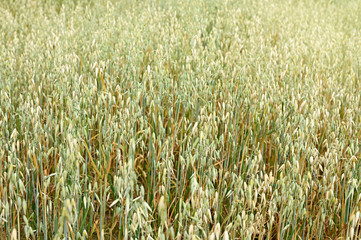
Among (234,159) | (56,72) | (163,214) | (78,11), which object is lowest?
(234,159)

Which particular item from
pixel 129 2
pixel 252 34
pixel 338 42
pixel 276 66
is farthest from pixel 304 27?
pixel 129 2

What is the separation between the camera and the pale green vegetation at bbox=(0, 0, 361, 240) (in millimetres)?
1612

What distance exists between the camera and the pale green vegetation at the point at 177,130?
1612 mm

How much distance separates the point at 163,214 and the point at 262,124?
62.3 inches

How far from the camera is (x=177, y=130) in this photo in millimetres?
2146

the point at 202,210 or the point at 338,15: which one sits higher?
the point at 338,15

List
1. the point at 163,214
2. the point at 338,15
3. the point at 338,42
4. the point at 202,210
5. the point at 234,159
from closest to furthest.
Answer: the point at 163,214 < the point at 202,210 < the point at 234,159 < the point at 338,42 < the point at 338,15

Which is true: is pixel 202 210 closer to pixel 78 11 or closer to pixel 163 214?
pixel 163 214

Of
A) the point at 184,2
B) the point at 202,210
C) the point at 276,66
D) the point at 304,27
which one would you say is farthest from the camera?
the point at 184,2

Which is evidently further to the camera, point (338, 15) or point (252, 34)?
point (338, 15)

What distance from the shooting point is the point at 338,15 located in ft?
23.7

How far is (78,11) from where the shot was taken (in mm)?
5020

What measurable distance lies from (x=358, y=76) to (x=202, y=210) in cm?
306

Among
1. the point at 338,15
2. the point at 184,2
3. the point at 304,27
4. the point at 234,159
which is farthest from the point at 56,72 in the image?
the point at 338,15
